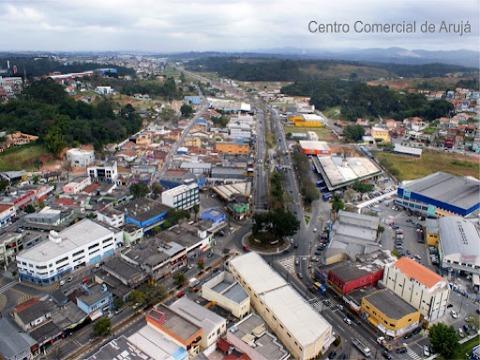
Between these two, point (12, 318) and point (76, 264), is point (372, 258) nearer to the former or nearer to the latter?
point (76, 264)

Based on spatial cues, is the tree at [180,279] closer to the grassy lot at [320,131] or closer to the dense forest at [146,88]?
the grassy lot at [320,131]

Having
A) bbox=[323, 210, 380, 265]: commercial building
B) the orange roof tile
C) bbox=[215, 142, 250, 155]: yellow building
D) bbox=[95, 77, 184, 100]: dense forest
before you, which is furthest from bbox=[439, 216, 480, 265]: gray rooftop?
bbox=[95, 77, 184, 100]: dense forest

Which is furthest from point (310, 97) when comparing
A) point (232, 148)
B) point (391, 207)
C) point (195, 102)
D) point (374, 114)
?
point (391, 207)

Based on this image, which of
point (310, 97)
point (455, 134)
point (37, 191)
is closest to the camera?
point (37, 191)

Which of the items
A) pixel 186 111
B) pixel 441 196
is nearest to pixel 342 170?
pixel 441 196

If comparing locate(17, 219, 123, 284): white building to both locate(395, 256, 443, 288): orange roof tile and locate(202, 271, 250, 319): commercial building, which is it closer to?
locate(202, 271, 250, 319): commercial building

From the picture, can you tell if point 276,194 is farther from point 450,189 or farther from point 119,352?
point 119,352

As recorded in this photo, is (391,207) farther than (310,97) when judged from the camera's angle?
No
